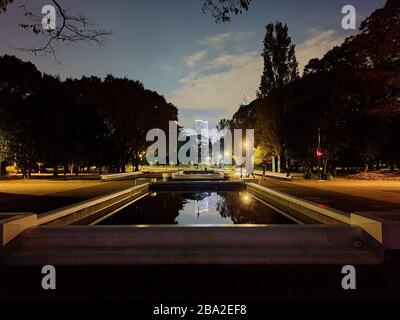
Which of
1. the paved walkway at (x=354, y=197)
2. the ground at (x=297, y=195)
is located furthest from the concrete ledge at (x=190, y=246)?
the paved walkway at (x=354, y=197)

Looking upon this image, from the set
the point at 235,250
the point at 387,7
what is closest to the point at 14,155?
the point at 387,7

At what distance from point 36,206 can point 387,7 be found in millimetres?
19165

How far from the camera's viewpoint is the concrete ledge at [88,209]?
1031 centimetres

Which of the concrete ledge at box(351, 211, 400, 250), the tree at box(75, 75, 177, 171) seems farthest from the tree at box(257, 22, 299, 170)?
the concrete ledge at box(351, 211, 400, 250)

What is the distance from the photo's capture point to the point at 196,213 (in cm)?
1527

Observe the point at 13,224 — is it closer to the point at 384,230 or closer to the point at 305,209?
the point at 384,230

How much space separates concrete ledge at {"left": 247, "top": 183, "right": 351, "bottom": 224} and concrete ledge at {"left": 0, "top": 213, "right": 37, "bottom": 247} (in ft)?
22.2

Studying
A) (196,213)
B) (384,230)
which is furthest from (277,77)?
(384,230)

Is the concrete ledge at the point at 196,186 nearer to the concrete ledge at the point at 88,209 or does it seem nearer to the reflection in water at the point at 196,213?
the concrete ledge at the point at 88,209

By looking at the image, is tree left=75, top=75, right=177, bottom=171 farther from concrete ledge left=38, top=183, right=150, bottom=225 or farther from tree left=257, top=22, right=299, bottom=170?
concrete ledge left=38, top=183, right=150, bottom=225

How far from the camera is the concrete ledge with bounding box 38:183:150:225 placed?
406 inches

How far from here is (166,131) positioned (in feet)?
188

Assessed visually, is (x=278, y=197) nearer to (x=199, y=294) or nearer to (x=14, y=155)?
(x=199, y=294)

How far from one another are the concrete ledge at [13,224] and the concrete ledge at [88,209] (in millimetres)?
743
